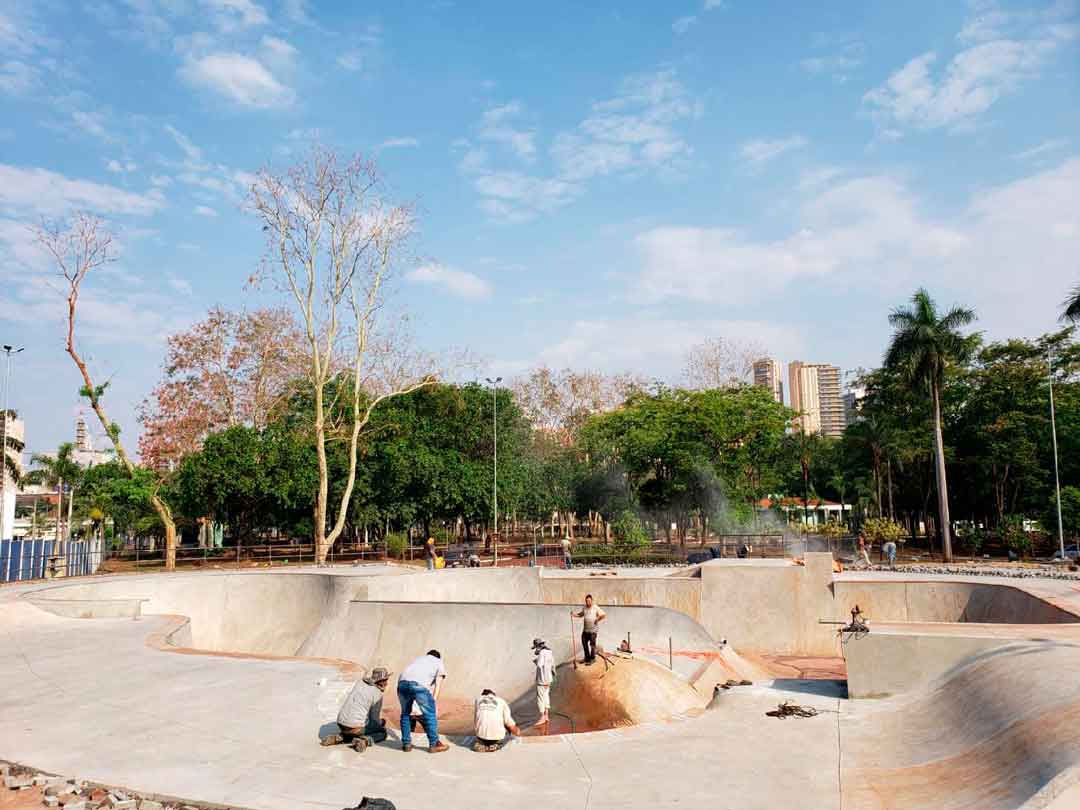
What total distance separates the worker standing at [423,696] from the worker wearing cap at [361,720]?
0.31 m

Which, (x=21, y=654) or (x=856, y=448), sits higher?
(x=856, y=448)

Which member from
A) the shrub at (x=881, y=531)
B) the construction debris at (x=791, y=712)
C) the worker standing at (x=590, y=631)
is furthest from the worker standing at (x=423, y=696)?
the shrub at (x=881, y=531)

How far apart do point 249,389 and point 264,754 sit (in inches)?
1834

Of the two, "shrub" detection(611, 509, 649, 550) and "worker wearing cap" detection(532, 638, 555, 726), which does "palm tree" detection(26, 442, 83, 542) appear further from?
"worker wearing cap" detection(532, 638, 555, 726)

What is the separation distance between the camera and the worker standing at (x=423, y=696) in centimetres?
866

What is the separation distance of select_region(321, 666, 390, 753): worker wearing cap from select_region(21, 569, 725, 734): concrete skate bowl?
416 cm

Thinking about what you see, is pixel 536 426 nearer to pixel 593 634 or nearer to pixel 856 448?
pixel 856 448

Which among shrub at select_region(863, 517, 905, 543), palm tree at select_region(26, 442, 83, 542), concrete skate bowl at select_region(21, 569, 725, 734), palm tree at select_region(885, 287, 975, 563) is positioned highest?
palm tree at select_region(885, 287, 975, 563)

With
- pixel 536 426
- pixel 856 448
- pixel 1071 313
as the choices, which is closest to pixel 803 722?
pixel 1071 313

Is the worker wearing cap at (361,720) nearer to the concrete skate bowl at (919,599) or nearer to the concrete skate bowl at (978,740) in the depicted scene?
the concrete skate bowl at (978,740)

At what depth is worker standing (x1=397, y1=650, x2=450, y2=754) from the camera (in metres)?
8.66

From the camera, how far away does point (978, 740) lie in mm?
Answer: 8039

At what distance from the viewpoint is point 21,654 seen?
14.4 meters

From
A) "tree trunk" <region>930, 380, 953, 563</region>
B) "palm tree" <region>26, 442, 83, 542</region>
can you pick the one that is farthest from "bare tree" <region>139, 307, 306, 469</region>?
"tree trunk" <region>930, 380, 953, 563</region>
